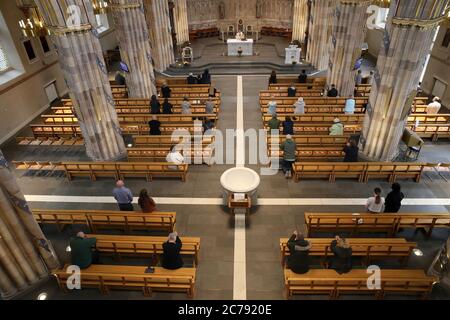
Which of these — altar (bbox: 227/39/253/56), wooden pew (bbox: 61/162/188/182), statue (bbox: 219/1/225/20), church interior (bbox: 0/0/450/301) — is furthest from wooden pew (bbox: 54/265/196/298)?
statue (bbox: 219/1/225/20)

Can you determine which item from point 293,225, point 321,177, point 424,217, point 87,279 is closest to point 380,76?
point 321,177

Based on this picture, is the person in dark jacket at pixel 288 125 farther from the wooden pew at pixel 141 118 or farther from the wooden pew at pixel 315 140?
the wooden pew at pixel 141 118

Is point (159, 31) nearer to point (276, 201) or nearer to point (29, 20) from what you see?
point (29, 20)

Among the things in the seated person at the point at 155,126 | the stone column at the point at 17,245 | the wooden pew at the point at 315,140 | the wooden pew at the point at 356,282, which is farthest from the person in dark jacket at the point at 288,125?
the stone column at the point at 17,245

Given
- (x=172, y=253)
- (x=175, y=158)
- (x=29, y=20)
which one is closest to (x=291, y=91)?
(x=175, y=158)

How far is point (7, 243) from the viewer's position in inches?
270

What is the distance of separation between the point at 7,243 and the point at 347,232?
858 cm

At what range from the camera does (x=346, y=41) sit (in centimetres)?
1503

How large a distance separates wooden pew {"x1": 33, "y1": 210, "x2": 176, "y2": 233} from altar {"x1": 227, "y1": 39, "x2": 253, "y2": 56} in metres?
18.4

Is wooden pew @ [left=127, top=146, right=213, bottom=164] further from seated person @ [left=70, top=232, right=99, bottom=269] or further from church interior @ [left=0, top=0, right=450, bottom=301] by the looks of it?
seated person @ [left=70, top=232, right=99, bottom=269]

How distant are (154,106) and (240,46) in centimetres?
1211

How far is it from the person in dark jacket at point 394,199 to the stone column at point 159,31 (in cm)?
1822

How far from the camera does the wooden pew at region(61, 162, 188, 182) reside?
1092 centimetres

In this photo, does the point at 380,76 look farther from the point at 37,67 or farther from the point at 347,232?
the point at 37,67
